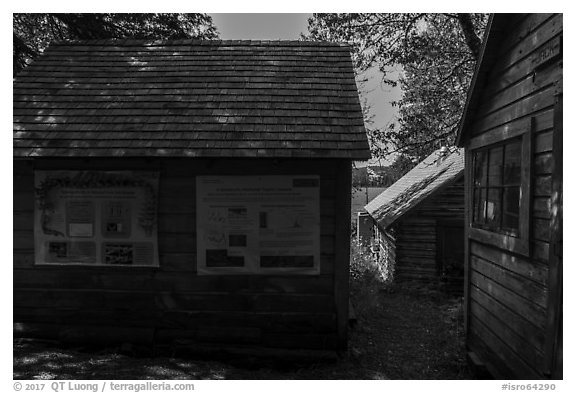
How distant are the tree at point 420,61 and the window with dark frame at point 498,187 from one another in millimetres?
9263

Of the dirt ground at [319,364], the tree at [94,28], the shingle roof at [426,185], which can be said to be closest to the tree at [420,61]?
the shingle roof at [426,185]

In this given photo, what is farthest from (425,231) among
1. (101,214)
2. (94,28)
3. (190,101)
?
(94,28)

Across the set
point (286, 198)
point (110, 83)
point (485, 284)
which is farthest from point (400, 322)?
point (110, 83)

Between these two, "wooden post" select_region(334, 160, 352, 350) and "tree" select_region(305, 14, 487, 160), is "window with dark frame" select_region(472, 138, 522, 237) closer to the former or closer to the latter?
"wooden post" select_region(334, 160, 352, 350)

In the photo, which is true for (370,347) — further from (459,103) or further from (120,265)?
(459,103)

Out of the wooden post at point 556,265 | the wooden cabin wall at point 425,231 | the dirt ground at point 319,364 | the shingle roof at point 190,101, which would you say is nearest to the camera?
the wooden post at point 556,265

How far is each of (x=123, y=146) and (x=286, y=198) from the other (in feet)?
8.15

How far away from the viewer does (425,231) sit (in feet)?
46.3

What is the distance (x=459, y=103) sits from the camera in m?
15.0

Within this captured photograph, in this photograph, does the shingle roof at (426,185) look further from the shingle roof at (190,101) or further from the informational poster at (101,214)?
the informational poster at (101,214)

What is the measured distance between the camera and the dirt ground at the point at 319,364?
5.43 meters

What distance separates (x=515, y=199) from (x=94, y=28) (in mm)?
11805

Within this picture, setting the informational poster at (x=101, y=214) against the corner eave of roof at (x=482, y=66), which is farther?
the informational poster at (x=101, y=214)

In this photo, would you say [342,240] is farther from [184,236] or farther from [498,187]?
[184,236]
